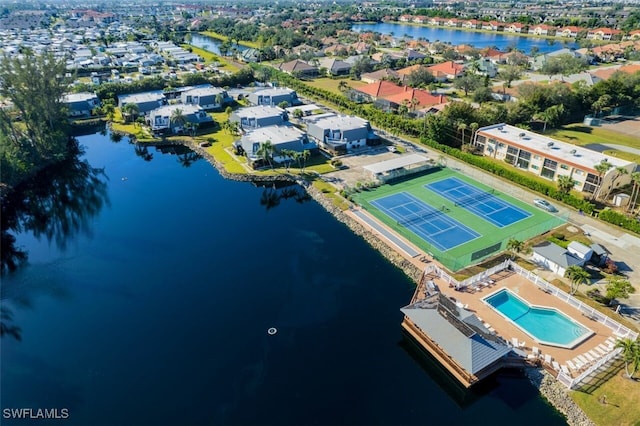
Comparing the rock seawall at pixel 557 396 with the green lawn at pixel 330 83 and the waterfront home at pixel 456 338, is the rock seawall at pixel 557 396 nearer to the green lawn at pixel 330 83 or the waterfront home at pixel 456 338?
the waterfront home at pixel 456 338

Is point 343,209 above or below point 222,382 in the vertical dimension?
above

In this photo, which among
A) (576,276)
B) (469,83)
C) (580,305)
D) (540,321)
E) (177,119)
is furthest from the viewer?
(469,83)

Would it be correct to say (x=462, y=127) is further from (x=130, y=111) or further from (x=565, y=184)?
(x=130, y=111)

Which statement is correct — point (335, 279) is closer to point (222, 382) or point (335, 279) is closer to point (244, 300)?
point (244, 300)

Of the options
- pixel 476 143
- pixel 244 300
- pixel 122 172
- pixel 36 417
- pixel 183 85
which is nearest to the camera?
pixel 36 417

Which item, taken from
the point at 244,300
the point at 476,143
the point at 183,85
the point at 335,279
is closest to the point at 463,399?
the point at 335,279

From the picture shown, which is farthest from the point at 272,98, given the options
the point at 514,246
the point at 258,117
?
the point at 514,246

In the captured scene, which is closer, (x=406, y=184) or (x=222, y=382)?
(x=222, y=382)

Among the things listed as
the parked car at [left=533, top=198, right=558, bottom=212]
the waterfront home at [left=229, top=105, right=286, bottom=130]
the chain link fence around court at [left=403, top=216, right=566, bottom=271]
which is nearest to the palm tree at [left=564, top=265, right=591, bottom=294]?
the chain link fence around court at [left=403, top=216, right=566, bottom=271]
